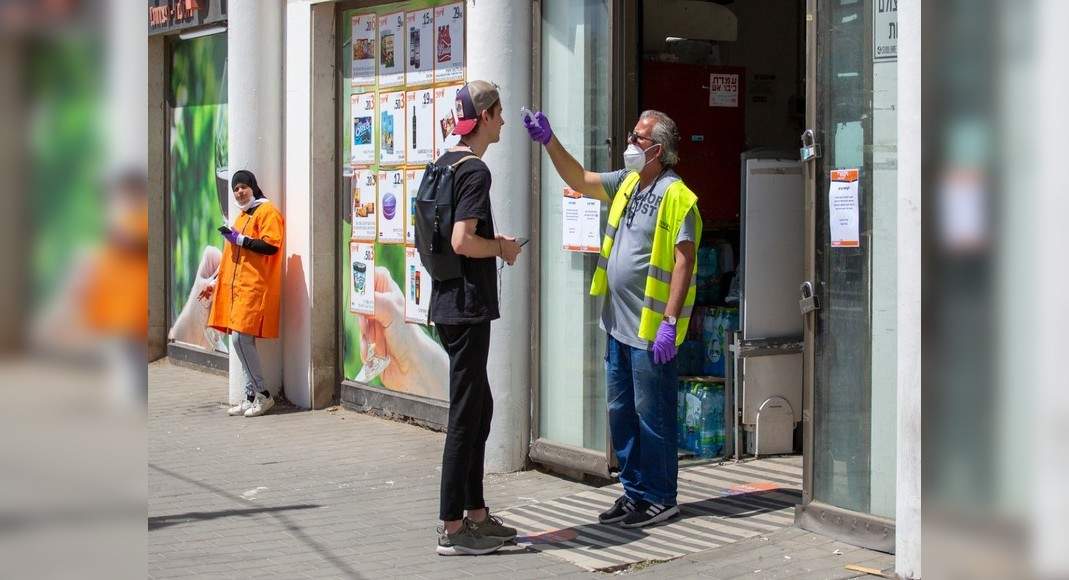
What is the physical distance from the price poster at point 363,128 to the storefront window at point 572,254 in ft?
7.97

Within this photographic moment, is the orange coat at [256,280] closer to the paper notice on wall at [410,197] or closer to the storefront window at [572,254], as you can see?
the paper notice on wall at [410,197]

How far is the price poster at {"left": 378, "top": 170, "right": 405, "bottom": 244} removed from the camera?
9.34m

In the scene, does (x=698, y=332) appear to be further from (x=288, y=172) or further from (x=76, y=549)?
(x=76, y=549)

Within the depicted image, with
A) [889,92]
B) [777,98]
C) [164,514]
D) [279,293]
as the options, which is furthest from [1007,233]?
[279,293]

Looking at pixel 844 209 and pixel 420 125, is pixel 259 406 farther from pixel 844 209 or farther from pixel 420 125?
pixel 844 209

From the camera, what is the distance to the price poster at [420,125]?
29.5ft

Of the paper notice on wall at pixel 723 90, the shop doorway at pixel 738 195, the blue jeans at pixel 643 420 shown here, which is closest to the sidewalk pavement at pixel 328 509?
the blue jeans at pixel 643 420

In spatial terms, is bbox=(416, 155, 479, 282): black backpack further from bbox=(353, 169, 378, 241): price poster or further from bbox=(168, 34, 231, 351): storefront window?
bbox=(168, 34, 231, 351): storefront window

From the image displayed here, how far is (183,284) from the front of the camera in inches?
495

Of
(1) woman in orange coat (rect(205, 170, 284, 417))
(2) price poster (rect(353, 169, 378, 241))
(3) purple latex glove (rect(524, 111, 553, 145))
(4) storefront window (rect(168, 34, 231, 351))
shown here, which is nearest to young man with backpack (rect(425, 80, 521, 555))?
(3) purple latex glove (rect(524, 111, 553, 145))

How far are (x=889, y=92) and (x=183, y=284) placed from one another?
872 centimetres

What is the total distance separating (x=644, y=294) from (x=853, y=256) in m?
1.02

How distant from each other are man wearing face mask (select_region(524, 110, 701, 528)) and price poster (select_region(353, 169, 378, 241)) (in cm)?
352

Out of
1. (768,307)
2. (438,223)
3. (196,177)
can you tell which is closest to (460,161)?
(438,223)
